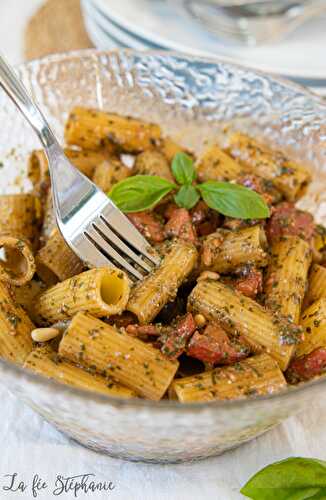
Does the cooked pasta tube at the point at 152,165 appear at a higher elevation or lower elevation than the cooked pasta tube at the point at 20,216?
lower

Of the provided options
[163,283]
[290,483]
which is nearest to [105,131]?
[163,283]

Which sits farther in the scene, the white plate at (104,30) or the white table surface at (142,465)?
the white plate at (104,30)

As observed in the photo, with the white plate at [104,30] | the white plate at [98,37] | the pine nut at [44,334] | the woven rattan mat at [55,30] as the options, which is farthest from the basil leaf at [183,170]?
the woven rattan mat at [55,30]

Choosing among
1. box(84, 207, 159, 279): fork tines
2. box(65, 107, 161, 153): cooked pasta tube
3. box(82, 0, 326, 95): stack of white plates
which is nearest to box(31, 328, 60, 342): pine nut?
box(84, 207, 159, 279): fork tines

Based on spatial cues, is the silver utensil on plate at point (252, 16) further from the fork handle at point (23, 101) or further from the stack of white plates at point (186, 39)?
the fork handle at point (23, 101)

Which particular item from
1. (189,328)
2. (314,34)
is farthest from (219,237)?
(314,34)

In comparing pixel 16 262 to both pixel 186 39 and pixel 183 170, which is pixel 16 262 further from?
pixel 186 39
